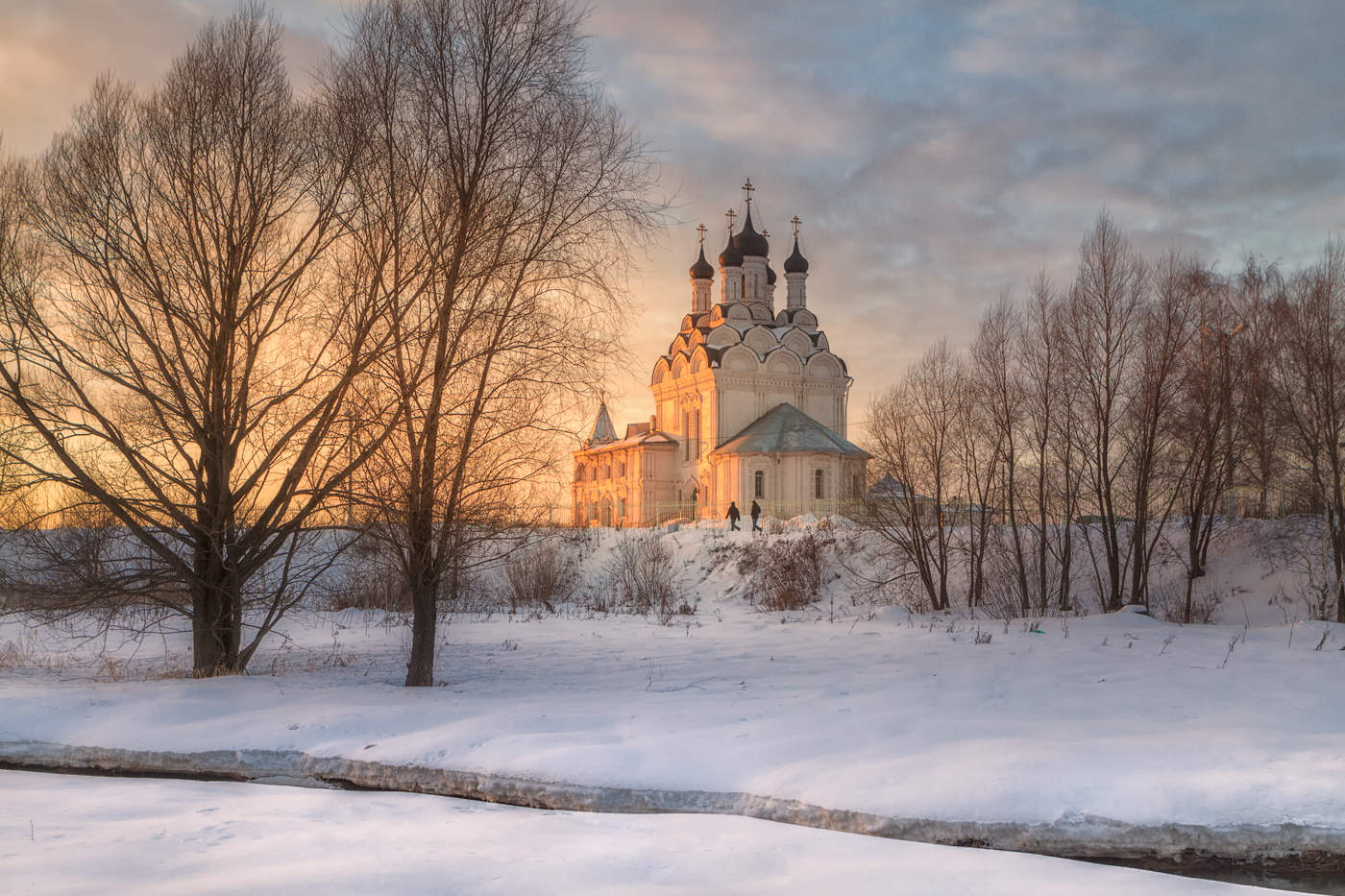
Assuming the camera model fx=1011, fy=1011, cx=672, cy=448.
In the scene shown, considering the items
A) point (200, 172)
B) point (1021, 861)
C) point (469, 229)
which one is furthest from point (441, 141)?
point (1021, 861)

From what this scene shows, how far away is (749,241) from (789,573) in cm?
2654

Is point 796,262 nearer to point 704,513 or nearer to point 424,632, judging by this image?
point 704,513

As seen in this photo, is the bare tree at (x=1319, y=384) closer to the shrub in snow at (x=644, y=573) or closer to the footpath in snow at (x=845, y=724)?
the footpath in snow at (x=845, y=724)

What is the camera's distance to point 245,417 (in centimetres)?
904

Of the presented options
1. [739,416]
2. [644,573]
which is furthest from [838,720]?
[739,416]

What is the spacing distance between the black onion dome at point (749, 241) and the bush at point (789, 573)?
925 inches

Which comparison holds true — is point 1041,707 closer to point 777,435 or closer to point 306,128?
point 306,128

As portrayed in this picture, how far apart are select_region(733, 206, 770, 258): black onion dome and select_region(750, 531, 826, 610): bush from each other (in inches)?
925

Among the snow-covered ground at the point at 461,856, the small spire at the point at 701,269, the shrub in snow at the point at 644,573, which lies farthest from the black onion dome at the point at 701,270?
the snow-covered ground at the point at 461,856

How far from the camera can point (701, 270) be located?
163 ft

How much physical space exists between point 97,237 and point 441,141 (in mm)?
3085

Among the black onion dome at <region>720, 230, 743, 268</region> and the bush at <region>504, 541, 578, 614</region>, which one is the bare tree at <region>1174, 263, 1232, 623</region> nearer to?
the bush at <region>504, 541, 578, 614</region>

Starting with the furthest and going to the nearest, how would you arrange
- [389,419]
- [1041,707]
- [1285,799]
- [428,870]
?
[389,419] < [1041,707] < [1285,799] < [428,870]

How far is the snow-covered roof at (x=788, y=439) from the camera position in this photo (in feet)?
132
